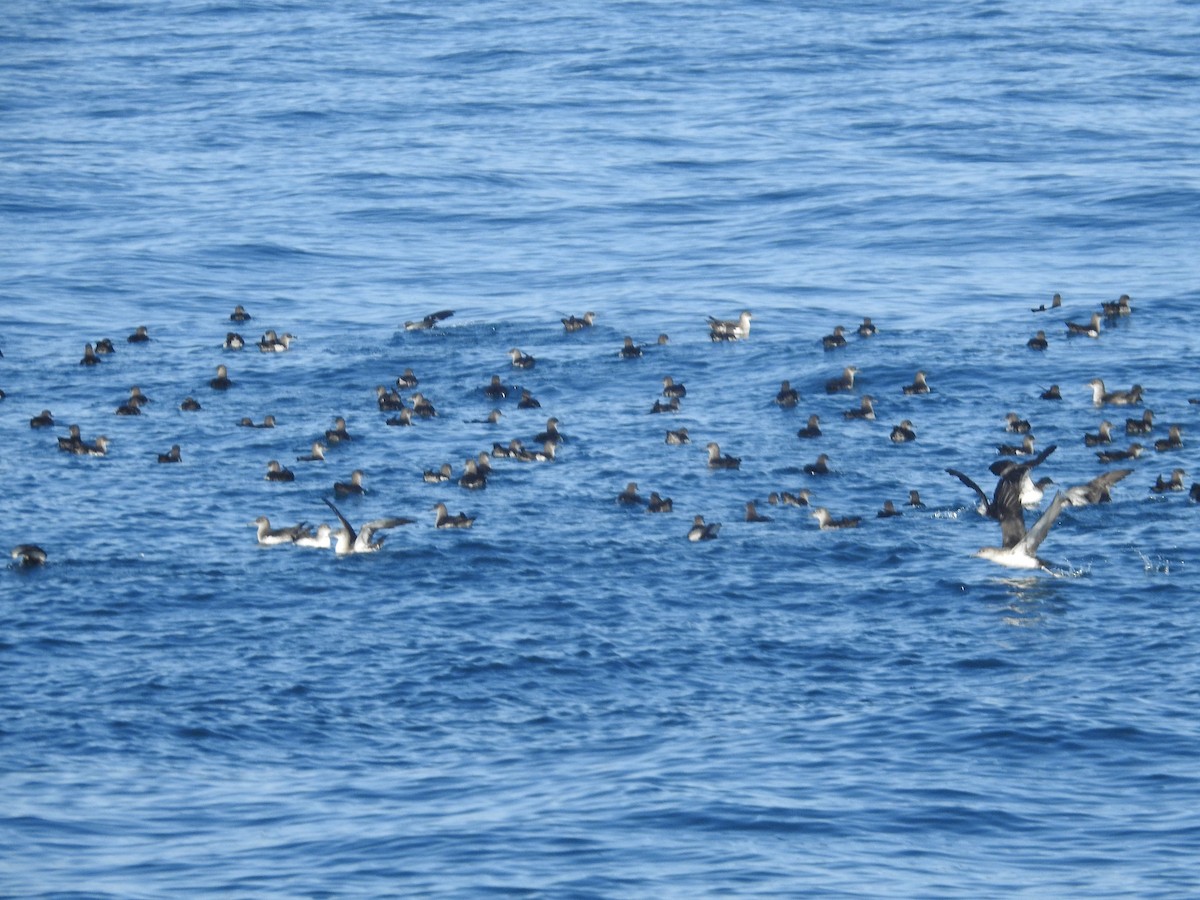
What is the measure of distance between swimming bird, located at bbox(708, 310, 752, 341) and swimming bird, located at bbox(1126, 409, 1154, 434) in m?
9.88

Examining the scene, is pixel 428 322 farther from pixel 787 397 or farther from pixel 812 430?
pixel 812 430

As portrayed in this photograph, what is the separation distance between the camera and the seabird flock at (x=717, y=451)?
2538 cm

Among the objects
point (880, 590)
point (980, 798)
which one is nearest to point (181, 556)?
point (880, 590)

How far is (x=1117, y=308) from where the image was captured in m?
40.6

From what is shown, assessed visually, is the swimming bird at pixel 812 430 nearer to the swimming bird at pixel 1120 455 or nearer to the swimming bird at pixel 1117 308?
the swimming bird at pixel 1120 455

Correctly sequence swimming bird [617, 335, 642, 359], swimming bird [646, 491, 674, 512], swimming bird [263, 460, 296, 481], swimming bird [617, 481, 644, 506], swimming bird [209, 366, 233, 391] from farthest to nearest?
1. swimming bird [617, 335, 642, 359]
2. swimming bird [209, 366, 233, 391]
3. swimming bird [263, 460, 296, 481]
4. swimming bird [617, 481, 644, 506]
5. swimming bird [646, 491, 674, 512]

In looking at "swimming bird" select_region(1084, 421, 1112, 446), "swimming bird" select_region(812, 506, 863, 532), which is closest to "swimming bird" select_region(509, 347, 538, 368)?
"swimming bird" select_region(812, 506, 863, 532)

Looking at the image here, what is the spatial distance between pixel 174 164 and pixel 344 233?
34.8ft

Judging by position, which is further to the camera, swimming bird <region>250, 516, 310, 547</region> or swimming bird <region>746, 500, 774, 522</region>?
swimming bird <region>746, 500, 774, 522</region>

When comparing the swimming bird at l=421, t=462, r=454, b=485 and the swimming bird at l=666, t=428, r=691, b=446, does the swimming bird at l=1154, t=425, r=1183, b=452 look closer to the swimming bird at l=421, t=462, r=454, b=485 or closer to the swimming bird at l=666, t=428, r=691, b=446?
the swimming bird at l=666, t=428, r=691, b=446

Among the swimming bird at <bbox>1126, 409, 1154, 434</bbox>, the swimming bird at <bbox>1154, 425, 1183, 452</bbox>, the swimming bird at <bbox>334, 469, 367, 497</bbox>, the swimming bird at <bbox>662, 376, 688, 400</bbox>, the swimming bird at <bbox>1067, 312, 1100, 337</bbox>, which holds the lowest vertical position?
the swimming bird at <bbox>334, 469, 367, 497</bbox>

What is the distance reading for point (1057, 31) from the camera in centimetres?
6969

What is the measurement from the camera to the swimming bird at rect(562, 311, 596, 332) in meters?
41.1

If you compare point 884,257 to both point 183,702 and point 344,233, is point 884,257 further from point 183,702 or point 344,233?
point 183,702
